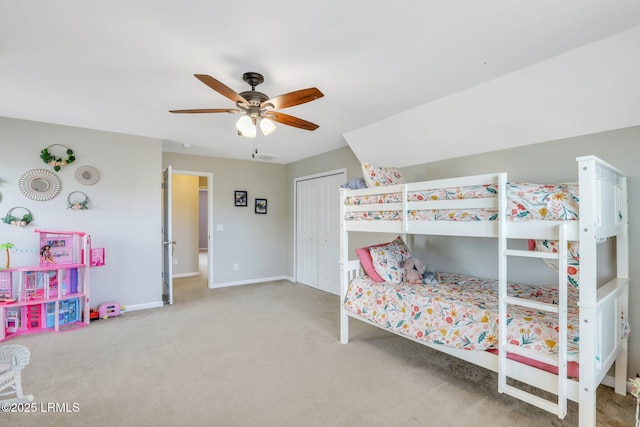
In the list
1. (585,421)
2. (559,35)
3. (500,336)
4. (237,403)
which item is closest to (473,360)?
(500,336)

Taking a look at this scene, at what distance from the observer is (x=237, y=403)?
2002 millimetres

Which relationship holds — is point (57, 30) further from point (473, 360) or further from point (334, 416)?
point (473, 360)

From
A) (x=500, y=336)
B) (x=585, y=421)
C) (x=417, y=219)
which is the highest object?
(x=417, y=219)

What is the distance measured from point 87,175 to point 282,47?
3219mm

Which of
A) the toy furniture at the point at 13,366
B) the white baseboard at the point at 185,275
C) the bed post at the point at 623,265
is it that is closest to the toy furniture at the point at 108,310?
the toy furniture at the point at 13,366

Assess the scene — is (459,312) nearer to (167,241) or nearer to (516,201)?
(516,201)

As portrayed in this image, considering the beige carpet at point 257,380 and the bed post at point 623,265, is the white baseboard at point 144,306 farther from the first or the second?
the bed post at point 623,265

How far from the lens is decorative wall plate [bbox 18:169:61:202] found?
341 centimetres

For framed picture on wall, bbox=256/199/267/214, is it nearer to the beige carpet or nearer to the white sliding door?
the white sliding door

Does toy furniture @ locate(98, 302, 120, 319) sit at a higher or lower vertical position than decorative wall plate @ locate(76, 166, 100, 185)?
lower

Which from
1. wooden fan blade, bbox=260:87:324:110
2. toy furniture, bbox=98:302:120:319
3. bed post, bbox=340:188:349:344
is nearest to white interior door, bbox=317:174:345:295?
bed post, bbox=340:188:349:344

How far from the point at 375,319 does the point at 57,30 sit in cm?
304

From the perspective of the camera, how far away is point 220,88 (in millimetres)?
1937

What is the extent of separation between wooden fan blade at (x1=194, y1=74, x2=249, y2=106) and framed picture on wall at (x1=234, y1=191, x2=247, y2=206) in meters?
3.48
